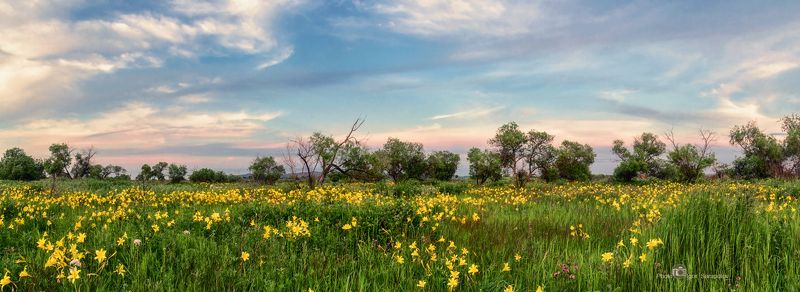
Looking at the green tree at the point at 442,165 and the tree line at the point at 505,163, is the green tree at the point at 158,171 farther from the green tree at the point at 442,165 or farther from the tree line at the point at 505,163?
the green tree at the point at 442,165

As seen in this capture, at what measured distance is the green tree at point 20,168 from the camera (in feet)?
269

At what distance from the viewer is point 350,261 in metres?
5.46

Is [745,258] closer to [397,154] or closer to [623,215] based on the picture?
[623,215]

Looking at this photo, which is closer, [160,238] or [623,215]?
[160,238]

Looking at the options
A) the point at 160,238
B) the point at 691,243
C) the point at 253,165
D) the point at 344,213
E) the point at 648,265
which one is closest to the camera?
the point at 648,265

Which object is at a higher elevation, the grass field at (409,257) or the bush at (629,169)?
the bush at (629,169)

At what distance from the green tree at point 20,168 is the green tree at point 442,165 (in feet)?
231

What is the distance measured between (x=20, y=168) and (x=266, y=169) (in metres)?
46.3

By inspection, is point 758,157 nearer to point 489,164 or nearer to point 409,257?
point 489,164

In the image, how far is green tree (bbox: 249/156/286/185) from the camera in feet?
233

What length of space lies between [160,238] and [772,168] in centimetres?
7144

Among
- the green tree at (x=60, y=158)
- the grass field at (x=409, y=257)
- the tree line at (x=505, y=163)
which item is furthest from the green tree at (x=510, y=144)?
the green tree at (x=60, y=158)

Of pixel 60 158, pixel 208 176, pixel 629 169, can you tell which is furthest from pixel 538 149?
pixel 60 158

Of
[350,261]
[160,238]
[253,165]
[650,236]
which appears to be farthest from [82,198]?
A: [253,165]
